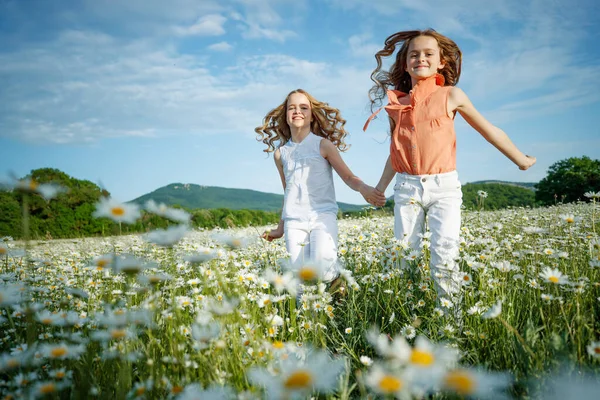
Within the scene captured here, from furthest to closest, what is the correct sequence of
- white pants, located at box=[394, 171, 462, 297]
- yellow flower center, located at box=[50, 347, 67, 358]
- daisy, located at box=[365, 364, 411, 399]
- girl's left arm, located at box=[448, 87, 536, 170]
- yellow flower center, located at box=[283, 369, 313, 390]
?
girl's left arm, located at box=[448, 87, 536, 170] → white pants, located at box=[394, 171, 462, 297] → yellow flower center, located at box=[50, 347, 67, 358] → yellow flower center, located at box=[283, 369, 313, 390] → daisy, located at box=[365, 364, 411, 399]

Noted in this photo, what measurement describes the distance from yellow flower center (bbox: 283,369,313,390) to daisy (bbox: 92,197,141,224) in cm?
101

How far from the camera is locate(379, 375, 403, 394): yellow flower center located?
2.29 feet

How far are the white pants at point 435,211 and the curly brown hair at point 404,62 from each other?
1191 millimetres

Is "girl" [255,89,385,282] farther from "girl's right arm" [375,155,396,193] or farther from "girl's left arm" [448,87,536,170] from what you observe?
"girl's left arm" [448,87,536,170]

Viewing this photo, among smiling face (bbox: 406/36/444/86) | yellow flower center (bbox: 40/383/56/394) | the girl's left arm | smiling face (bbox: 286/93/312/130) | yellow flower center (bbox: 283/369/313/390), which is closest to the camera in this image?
yellow flower center (bbox: 283/369/313/390)

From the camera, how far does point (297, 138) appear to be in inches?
164

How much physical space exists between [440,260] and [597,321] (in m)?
1.00

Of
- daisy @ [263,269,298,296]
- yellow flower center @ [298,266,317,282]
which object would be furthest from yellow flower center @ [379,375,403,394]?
yellow flower center @ [298,266,317,282]

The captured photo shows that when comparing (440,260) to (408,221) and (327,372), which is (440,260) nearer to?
(408,221)

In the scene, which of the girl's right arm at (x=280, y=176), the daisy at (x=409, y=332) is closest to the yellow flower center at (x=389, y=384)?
the daisy at (x=409, y=332)

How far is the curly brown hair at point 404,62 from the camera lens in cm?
359

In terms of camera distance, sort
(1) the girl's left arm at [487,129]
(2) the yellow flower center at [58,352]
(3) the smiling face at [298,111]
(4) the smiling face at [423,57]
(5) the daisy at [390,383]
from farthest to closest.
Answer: (3) the smiling face at [298,111] → (4) the smiling face at [423,57] → (1) the girl's left arm at [487,129] → (2) the yellow flower center at [58,352] → (5) the daisy at [390,383]

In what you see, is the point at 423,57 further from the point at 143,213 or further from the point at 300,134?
the point at 143,213

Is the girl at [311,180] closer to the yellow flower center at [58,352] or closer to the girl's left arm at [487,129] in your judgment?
the girl's left arm at [487,129]
